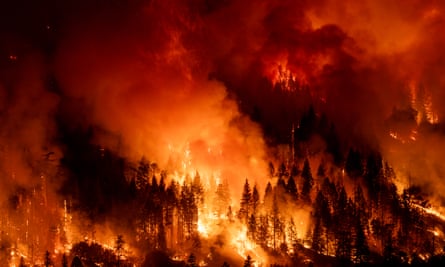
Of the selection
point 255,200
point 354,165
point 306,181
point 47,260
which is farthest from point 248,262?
point 354,165

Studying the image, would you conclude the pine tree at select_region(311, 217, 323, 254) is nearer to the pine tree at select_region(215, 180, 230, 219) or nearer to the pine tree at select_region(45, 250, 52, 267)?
the pine tree at select_region(215, 180, 230, 219)

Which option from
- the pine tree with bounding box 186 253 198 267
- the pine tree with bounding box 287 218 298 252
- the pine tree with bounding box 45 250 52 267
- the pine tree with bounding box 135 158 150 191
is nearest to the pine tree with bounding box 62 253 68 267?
the pine tree with bounding box 45 250 52 267

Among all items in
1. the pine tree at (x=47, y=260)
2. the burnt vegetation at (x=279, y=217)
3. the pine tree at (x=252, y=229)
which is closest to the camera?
the pine tree at (x=47, y=260)

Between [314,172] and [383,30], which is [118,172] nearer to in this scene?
[314,172]

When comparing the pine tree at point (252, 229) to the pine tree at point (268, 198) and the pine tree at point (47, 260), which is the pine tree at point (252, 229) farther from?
the pine tree at point (47, 260)

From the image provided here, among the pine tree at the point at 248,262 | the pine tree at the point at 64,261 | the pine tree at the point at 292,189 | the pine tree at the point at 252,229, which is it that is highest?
the pine tree at the point at 292,189

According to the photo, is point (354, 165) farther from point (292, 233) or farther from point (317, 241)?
point (292, 233)

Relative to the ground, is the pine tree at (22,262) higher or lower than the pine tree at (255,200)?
lower

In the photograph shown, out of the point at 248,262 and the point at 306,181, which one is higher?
the point at 306,181

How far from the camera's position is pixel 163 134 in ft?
321

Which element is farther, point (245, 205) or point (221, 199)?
point (221, 199)

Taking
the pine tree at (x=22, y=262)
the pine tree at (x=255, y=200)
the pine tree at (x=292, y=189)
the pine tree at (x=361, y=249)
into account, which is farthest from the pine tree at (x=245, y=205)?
the pine tree at (x=22, y=262)

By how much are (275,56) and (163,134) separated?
3239cm

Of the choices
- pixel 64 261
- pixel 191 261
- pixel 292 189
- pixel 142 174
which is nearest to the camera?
pixel 191 261
